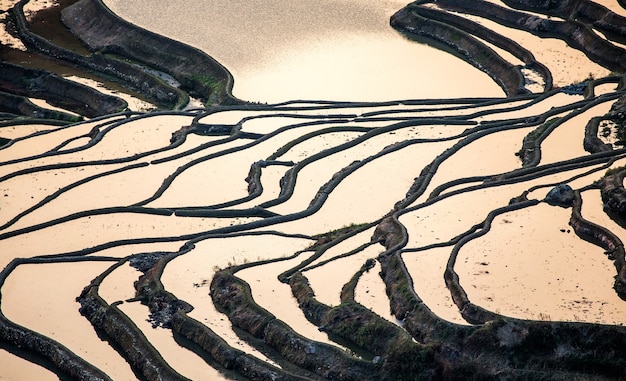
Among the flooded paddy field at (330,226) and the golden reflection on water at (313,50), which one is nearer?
the flooded paddy field at (330,226)

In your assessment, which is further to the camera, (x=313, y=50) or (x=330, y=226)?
(x=313, y=50)

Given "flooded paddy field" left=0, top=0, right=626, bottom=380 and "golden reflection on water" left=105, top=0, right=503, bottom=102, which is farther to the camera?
"golden reflection on water" left=105, top=0, right=503, bottom=102

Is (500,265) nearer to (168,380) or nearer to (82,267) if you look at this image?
(168,380)

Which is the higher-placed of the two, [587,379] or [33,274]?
[33,274]

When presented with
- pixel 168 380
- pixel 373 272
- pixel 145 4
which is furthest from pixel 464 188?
pixel 145 4

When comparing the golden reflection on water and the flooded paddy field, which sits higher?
the golden reflection on water

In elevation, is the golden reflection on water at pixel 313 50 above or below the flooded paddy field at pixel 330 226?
above

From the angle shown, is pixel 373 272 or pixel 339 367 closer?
pixel 339 367

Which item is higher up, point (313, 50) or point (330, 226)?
point (313, 50)
